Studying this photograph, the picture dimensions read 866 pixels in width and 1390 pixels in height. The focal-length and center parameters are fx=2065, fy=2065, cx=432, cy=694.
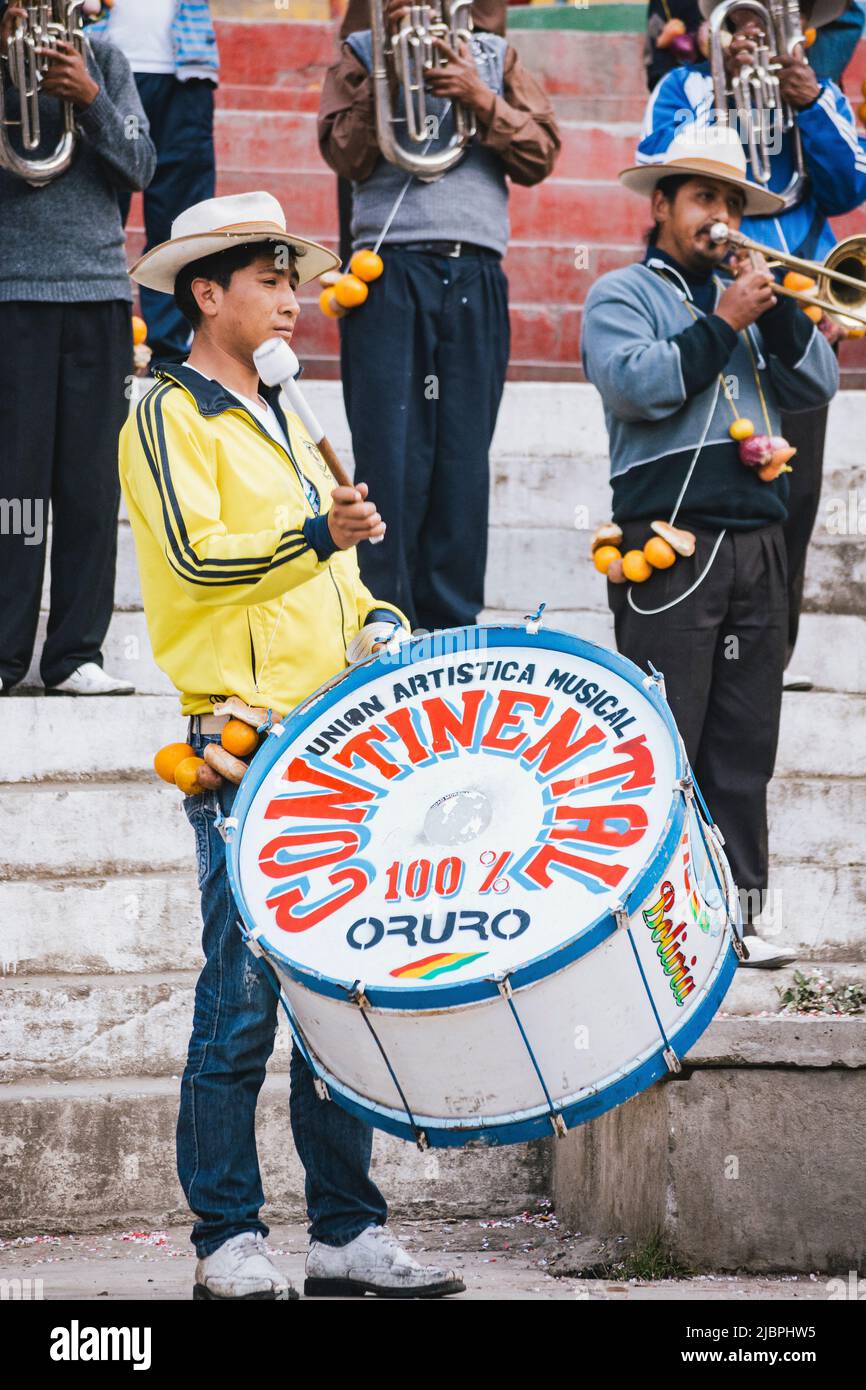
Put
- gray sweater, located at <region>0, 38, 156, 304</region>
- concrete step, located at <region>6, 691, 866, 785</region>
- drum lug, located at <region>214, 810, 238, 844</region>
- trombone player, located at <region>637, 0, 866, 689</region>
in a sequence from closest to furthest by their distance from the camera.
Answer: drum lug, located at <region>214, 810, 238, 844</region> → concrete step, located at <region>6, 691, 866, 785</region> → gray sweater, located at <region>0, 38, 156, 304</region> → trombone player, located at <region>637, 0, 866, 689</region>

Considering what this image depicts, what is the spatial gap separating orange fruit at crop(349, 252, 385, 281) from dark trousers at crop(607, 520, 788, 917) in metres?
1.43

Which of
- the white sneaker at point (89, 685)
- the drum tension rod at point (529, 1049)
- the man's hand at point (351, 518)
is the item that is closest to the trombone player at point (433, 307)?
the white sneaker at point (89, 685)

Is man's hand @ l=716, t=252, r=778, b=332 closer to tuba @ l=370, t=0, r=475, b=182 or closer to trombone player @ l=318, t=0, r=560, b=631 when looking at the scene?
trombone player @ l=318, t=0, r=560, b=631

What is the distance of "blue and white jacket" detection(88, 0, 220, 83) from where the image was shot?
7672 millimetres

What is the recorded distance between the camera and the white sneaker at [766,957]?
5355 mm

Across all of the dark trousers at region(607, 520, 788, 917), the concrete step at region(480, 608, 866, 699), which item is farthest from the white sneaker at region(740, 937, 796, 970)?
the concrete step at region(480, 608, 866, 699)

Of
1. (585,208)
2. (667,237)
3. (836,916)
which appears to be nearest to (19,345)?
(667,237)

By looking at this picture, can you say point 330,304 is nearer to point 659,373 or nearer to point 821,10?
point 659,373

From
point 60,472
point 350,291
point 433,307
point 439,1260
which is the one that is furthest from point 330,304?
point 439,1260

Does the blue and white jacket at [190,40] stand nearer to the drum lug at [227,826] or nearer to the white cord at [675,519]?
the white cord at [675,519]

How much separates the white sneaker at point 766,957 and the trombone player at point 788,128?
133cm

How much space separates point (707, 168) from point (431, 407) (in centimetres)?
134

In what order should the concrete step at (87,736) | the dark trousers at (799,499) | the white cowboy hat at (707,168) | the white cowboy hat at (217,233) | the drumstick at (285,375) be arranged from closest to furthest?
the drumstick at (285,375), the white cowboy hat at (217,233), the white cowboy hat at (707,168), the concrete step at (87,736), the dark trousers at (799,499)
